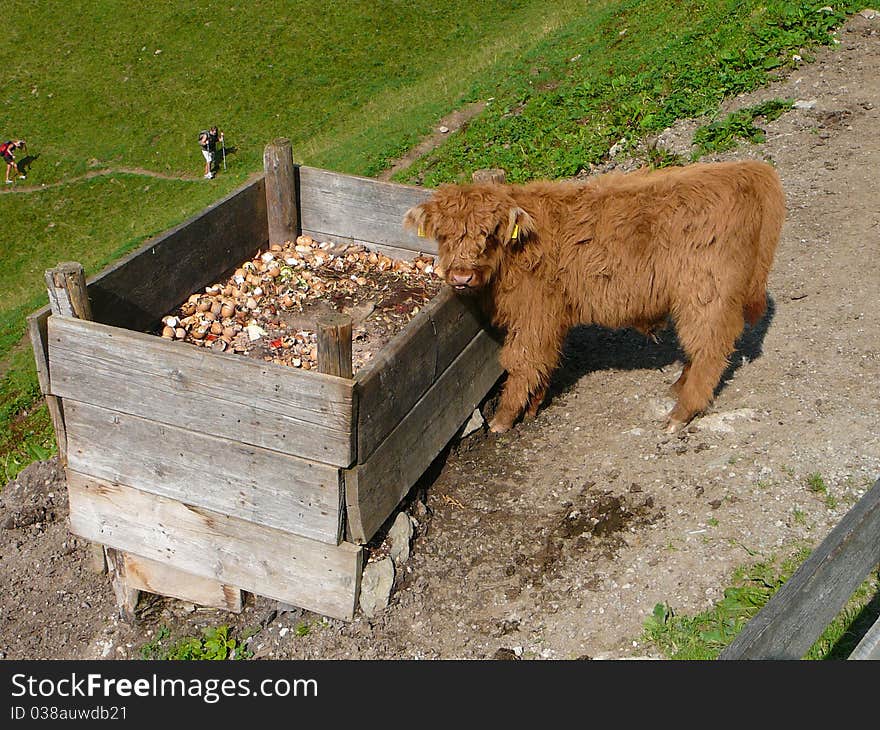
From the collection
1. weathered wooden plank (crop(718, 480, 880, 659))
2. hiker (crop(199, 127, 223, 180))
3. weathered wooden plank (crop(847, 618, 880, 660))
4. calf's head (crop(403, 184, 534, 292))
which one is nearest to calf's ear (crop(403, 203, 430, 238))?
calf's head (crop(403, 184, 534, 292))

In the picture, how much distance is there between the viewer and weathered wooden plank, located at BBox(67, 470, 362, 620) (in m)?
5.91

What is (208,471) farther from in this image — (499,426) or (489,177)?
(489,177)

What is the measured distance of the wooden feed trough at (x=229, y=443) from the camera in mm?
5484

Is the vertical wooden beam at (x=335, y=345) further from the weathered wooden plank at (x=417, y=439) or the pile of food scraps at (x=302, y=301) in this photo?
the pile of food scraps at (x=302, y=301)

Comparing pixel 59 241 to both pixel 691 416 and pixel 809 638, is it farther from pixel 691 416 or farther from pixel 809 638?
pixel 809 638

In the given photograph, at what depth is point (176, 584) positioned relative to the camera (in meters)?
6.70

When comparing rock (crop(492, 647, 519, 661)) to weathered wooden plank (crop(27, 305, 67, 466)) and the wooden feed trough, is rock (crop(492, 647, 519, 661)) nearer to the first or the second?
the wooden feed trough

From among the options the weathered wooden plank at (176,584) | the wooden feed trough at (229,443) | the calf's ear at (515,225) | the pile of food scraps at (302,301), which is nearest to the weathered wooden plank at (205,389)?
the wooden feed trough at (229,443)

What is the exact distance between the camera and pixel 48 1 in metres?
34.4

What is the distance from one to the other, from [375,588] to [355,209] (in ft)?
13.3

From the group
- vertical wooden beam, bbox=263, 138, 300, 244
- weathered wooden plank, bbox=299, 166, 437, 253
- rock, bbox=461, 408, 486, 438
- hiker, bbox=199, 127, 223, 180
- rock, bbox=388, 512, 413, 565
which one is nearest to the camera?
rock, bbox=388, 512, 413, 565

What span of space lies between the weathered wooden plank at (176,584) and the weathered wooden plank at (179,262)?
6.22ft

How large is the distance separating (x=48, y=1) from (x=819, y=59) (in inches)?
1227

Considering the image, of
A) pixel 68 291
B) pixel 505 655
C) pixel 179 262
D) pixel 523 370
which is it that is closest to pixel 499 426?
pixel 523 370
